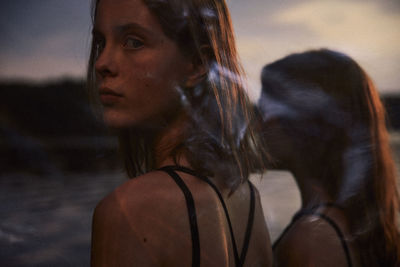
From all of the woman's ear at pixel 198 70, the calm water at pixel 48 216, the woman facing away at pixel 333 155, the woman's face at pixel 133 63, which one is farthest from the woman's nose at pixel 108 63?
the woman facing away at pixel 333 155

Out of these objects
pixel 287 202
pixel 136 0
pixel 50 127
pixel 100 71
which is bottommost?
pixel 287 202

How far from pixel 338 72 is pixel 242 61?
26 centimetres

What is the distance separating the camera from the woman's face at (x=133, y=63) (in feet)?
1.61

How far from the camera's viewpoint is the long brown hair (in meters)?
0.53

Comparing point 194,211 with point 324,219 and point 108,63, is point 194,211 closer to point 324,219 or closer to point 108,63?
point 108,63

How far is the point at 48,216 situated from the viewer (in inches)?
25.6

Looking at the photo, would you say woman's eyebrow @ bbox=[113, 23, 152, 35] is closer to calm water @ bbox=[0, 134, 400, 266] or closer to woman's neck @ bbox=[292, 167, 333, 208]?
calm water @ bbox=[0, 134, 400, 266]

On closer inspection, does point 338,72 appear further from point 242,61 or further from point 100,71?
point 100,71

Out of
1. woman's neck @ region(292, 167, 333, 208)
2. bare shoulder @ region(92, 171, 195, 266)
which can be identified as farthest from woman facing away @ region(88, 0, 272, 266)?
woman's neck @ region(292, 167, 333, 208)

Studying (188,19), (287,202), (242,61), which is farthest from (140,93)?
(287,202)

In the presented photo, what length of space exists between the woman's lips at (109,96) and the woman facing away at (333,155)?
1.11 feet

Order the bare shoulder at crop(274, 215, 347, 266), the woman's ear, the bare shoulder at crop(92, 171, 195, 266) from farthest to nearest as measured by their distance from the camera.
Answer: the bare shoulder at crop(274, 215, 347, 266)
the woman's ear
the bare shoulder at crop(92, 171, 195, 266)

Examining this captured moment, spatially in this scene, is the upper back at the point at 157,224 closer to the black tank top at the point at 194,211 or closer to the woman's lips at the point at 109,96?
the black tank top at the point at 194,211

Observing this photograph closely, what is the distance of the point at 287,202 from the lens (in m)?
0.80
